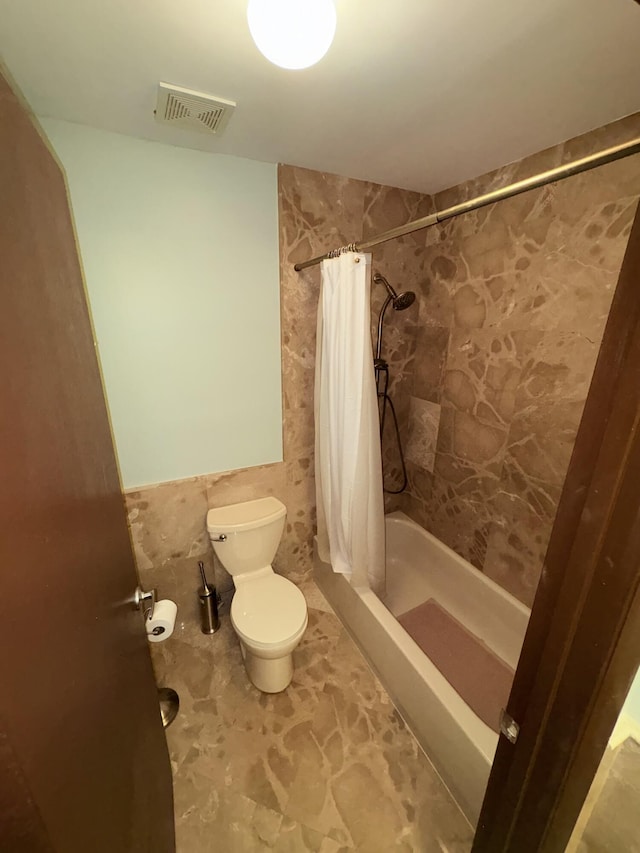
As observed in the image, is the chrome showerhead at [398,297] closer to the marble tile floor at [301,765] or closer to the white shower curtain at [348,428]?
the white shower curtain at [348,428]

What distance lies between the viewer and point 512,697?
2.26 feet

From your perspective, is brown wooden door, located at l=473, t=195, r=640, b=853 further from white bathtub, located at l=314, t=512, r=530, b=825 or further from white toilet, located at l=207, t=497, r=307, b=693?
white toilet, located at l=207, t=497, r=307, b=693

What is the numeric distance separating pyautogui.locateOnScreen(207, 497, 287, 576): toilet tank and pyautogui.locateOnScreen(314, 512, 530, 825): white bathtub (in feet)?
1.58

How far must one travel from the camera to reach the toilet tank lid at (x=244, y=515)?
5.69 feet

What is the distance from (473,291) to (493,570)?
1535 mm

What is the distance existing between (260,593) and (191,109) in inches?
80.0

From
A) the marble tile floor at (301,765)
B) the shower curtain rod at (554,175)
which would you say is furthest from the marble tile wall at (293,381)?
the shower curtain rod at (554,175)

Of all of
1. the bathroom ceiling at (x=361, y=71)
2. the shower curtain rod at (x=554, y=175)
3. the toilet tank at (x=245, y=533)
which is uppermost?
the bathroom ceiling at (x=361, y=71)

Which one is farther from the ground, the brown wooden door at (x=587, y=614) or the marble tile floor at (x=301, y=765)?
the brown wooden door at (x=587, y=614)

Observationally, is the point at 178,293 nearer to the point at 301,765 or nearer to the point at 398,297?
the point at 398,297

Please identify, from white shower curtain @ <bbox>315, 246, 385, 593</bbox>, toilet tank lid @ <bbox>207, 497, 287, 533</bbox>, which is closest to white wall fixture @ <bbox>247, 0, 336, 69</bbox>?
white shower curtain @ <bbox>315, 246, 385, 593</bbox>

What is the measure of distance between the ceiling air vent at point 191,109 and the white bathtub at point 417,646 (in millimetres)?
2131

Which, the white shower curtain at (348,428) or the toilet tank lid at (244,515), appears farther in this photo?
the toilet tank lid at (244,515)

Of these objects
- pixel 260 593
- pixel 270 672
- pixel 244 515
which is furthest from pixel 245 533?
pixel 270 672
